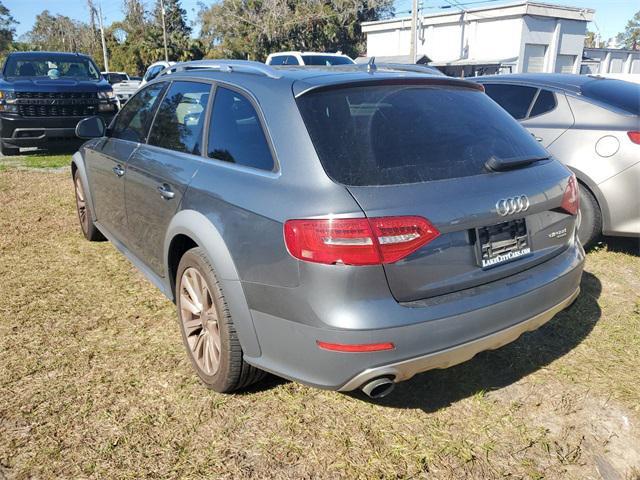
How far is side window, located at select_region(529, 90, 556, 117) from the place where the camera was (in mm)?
4918

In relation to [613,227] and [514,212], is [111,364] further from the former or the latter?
[613,227]

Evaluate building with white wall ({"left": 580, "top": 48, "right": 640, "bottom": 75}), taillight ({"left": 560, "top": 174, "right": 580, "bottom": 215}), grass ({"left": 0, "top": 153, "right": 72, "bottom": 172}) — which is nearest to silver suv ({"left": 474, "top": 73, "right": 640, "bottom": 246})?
taillight ({"left": 560, "top": 174, "right": 580, "bottom": 215})

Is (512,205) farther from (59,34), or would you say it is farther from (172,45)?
(59,34)

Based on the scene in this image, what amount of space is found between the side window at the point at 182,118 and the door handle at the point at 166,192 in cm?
23

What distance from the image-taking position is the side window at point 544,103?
4918 mm

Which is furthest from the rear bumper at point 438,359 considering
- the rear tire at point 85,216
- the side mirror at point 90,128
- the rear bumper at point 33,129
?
the rear bumper at point 33,129

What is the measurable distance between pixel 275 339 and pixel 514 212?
1.19 metres

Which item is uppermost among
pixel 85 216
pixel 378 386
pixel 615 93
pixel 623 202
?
pixel 615 93

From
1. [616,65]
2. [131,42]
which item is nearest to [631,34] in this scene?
[616,65]

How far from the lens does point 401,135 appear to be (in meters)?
2.36

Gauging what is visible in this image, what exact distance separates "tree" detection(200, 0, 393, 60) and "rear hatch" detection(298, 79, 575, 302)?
148 ft

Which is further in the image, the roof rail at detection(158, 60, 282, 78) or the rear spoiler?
the roof rail at detection(158, 60, 282, 78)

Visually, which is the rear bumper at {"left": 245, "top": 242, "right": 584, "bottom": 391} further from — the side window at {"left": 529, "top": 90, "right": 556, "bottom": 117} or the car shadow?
the side window at {"left": 529, "top": 90, "right": 556, "bottom": 117}

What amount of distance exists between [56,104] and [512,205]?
9373 millimetres
